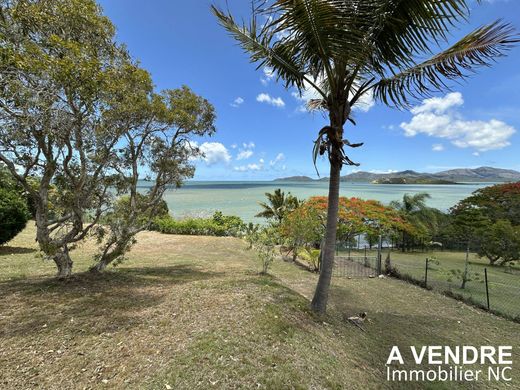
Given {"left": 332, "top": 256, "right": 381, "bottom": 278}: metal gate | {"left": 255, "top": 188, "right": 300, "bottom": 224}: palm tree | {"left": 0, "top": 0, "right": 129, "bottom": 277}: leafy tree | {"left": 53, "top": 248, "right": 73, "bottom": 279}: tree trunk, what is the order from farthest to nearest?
{"left": 255, "top": 188, "right": 300, "bottom": 224}: palm tree
{"left": 332, "top": 256, "right": 381, "bottom": 278}: metal gate
{"left": 53, "top": 248, "right": 73, "bottom": 279}: tree trunk
{"left": 0, "top": 0, "right": 129, "bottom": 277}: leafy tree

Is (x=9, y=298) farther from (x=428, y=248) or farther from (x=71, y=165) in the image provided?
(x=428, y=248)

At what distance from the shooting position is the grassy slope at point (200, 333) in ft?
9.82

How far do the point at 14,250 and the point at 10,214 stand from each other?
1681 millimetres

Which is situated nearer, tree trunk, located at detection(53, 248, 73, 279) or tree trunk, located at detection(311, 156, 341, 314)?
tree trunk, located at detection(311, 156, 341, 314)

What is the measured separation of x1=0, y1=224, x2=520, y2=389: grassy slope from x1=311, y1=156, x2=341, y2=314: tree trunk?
0.41 meters

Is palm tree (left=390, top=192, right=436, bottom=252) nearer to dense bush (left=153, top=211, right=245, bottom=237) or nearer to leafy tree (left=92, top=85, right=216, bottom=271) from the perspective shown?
dense bush (left=153, top=211, right=245, bottom=237)

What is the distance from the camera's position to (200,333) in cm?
371

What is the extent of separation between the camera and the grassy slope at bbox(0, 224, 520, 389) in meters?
2.99

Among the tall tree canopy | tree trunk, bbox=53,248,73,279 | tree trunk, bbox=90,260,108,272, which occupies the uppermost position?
the tall tree canopy

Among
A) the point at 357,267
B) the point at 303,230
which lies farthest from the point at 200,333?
the point at 357,267

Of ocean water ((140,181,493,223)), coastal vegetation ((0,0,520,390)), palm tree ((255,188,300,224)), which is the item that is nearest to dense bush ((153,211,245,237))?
palm tree ((255,188,300,224))

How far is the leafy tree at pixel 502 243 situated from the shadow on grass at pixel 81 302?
1445cm

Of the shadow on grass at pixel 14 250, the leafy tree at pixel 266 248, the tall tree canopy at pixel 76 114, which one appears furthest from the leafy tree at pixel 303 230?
the shadow on grass at pixel 14 250

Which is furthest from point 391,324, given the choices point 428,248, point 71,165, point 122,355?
point 428,248
